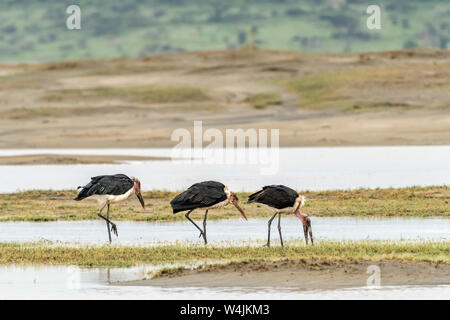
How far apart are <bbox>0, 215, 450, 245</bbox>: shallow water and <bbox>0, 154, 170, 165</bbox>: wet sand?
21.7 meters


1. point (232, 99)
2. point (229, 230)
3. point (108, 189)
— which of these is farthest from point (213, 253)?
point (232, 99)

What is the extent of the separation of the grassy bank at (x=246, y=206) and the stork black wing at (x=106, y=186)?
435cm

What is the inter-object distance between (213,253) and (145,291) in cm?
350

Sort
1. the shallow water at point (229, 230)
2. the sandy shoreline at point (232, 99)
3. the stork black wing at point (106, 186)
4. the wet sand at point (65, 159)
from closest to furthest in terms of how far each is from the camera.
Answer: the stork black wing at point (106, 186), the shallow water at point (229, 230), the wet sand at point (65, 159), the sandy shoreline at point (232, 99)

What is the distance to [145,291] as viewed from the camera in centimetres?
1471

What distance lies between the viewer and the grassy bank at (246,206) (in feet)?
82.3

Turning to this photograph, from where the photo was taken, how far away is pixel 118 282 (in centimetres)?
1552

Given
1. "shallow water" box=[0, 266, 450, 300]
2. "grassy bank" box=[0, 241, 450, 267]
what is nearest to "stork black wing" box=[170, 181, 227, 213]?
"grassy bank" box=[0, 241, 450, 267]

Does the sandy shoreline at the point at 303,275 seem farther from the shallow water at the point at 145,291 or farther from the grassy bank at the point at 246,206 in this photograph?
the grassy bank at the point at 246,206

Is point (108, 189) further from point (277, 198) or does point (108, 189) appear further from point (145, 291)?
point (145, 291)

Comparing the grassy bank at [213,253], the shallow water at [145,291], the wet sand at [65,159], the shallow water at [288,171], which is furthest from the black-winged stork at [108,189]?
the wet sand at [65,159]

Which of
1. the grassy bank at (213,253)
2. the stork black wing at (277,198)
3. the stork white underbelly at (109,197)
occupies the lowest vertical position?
the grassy bank at (213,253)
